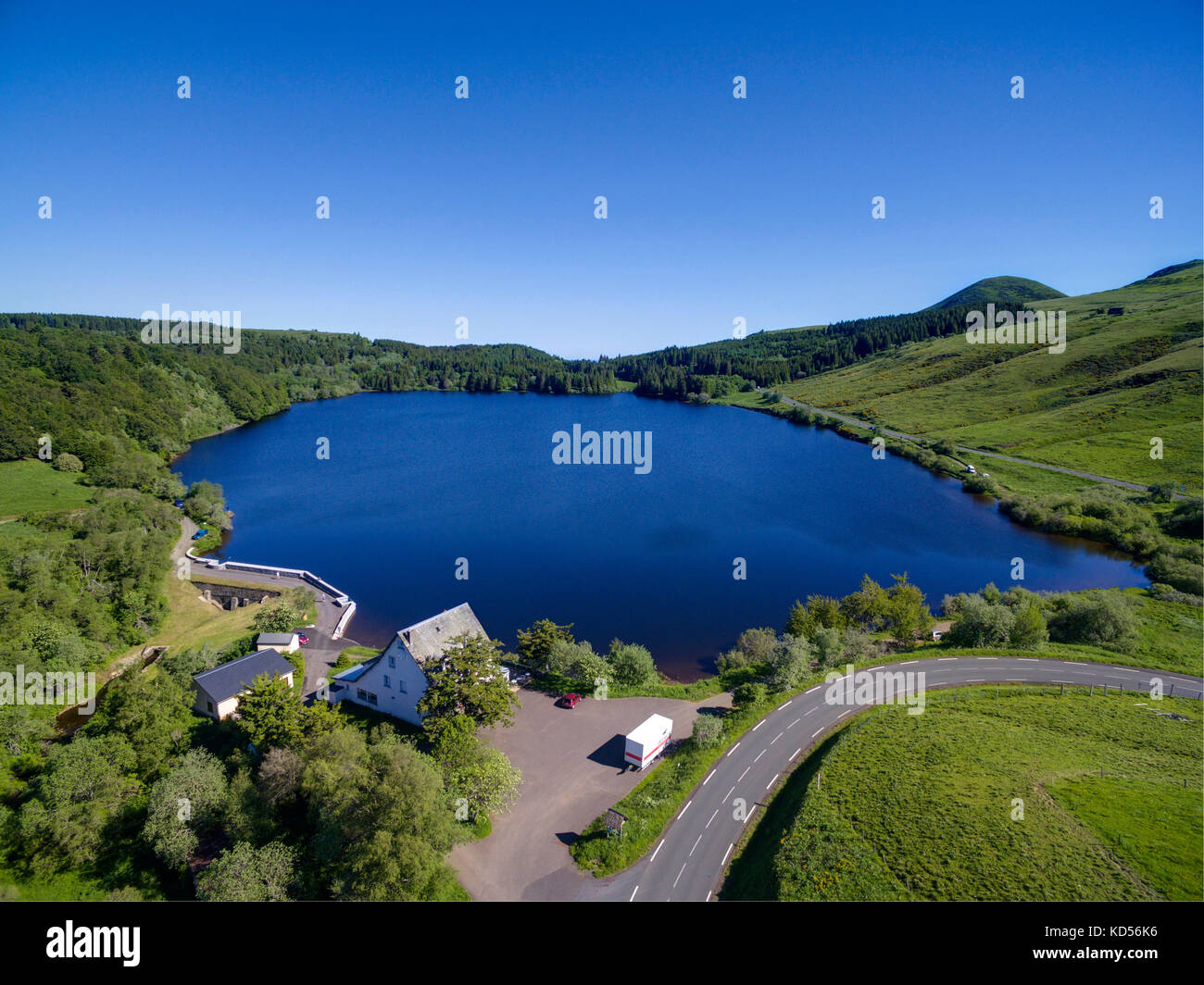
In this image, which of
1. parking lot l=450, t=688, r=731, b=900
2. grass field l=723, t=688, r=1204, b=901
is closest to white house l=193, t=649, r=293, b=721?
parking lot l=450, t=688, r=731, b=900

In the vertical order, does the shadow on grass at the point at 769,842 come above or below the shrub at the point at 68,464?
below

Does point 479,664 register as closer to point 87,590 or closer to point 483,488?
point 87,590

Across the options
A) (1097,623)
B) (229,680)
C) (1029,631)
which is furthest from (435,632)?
(1097,623)

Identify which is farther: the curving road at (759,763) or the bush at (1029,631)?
the bush at (1029,631)

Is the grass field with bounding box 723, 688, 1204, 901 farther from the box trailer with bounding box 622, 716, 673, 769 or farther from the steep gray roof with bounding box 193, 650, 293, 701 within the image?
the steep gray roof with bounding box 193, 650, 293, 701

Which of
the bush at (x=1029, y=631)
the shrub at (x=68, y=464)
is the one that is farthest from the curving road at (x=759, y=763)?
the shrub at (x=68, y=464)

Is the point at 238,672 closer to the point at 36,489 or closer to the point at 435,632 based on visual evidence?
the point at 435,632

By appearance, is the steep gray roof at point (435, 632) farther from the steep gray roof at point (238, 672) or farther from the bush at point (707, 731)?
the bush at point (707, 731)
